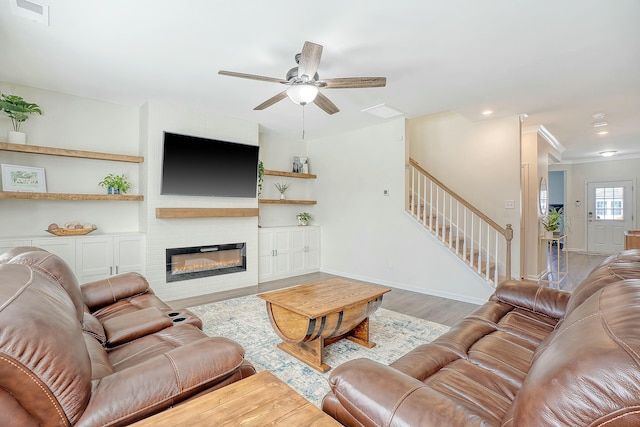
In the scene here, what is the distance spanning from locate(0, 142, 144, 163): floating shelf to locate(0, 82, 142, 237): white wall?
0.23 metres

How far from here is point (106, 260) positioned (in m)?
3.88

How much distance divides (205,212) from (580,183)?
33.6 ft

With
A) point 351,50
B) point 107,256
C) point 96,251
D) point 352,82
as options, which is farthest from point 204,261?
point 351,50

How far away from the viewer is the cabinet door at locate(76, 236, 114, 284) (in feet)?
12.1

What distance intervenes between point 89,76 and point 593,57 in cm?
504

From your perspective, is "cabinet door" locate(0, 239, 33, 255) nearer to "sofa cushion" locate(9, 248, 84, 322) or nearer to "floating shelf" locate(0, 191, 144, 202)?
"floating shelf" locate(0, 191, 144, 202)

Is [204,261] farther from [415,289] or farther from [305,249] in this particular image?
[415,289]

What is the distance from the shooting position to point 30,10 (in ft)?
7.32

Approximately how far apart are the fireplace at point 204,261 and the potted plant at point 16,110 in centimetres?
207

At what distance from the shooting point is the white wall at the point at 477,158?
4664mm

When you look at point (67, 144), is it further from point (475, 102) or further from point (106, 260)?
point (475, 102)

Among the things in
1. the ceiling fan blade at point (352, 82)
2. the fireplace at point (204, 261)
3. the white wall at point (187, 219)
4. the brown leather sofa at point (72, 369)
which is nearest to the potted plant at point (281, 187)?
the white wall at point (187, 219)

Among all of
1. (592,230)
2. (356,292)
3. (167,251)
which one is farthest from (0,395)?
(592,230)

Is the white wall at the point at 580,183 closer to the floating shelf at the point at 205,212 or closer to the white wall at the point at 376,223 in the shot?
the white wall at the point at 376,223
